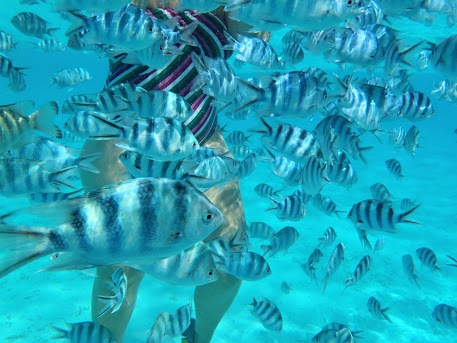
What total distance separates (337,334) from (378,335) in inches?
132

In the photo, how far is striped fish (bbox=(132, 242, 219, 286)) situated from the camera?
2.69 meters

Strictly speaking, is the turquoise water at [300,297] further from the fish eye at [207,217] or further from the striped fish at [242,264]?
the fish eye at [207,217]

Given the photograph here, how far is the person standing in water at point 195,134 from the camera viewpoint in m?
3.65

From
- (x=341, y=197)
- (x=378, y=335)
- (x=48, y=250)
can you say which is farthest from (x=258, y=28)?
(x=341, y=197)

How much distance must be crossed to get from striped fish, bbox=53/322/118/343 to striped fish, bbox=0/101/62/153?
60.1 inches

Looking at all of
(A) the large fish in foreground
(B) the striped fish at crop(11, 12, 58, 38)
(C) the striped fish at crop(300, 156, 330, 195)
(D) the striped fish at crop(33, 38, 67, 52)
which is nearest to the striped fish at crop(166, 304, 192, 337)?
(C) the striped fish at crop(300, 156, 330, 195)

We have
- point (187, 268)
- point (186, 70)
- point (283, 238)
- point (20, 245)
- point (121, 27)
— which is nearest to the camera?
point (20, 245)

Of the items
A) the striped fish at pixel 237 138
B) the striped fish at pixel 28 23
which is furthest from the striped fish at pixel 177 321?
the striped fish at pixel 28 23

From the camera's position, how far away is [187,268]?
271 centimetres

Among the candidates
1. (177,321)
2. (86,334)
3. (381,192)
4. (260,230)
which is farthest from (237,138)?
(86,334)

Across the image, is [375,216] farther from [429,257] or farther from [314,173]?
[429,257]

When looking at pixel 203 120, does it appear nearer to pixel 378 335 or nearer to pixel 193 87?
pixel 193 87

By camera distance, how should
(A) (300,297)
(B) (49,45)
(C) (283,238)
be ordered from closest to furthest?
(C) (283,238) → (A) (300,297) → (B) (49,45)

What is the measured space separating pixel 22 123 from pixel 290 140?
2.40m
